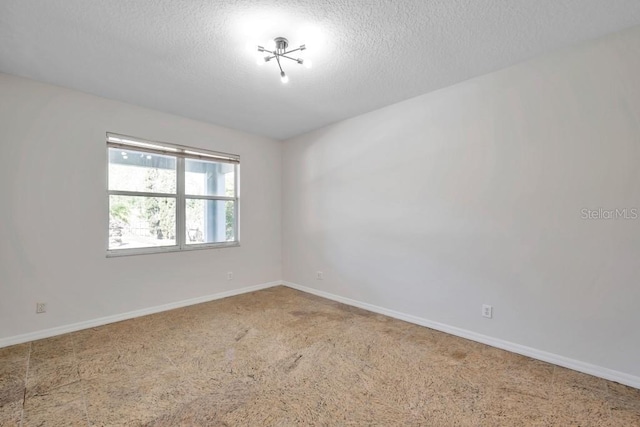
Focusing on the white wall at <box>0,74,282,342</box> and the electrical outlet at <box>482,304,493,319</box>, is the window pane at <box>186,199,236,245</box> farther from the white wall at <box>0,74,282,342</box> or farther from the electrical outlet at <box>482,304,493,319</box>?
the electrical outlet at <box>482,304,493,319</box>

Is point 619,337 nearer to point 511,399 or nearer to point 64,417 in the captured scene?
point 511,399

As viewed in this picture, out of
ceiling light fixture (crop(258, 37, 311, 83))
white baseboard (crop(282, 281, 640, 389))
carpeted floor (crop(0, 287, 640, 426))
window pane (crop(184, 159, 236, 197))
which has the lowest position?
carpeted floor (crop(0, 287, 640, 426))

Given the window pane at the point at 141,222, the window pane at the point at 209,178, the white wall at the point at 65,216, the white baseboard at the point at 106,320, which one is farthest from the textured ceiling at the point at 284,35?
the white baseboard at the point at 106,320

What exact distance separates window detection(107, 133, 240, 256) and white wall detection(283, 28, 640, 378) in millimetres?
1980

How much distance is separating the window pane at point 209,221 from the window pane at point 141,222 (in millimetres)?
231

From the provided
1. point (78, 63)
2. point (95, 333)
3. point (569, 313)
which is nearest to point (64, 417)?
point (95, 333)

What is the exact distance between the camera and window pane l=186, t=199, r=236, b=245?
A: 409cm

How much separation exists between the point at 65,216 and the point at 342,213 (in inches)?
127

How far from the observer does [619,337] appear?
214cm

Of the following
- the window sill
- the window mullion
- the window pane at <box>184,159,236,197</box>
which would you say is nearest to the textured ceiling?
the window mullion

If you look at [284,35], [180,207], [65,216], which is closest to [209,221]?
[180,207]

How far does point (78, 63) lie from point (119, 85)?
16.3 inches

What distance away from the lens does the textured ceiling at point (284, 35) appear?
1905mm

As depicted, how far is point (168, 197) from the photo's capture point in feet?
12.6
